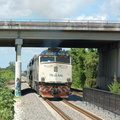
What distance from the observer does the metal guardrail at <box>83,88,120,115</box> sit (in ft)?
48.4

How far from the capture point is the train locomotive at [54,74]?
21953 millimetres

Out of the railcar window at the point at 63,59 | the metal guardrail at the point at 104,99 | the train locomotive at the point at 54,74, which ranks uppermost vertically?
the railcar window at the point at 63,59

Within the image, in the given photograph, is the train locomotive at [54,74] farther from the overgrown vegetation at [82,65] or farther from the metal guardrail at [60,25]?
the overgrown vegetation at [82,65]

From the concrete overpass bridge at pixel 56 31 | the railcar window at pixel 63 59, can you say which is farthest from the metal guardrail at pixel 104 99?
the concrete overpass bridge at pixel 56 31

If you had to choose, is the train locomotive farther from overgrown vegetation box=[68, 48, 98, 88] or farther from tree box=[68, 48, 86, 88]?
tree box=[68, 48, 86, 88]

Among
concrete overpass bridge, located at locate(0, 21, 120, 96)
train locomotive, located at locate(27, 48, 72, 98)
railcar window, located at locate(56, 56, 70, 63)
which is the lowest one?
train locomotive, located at locate(27, 48, 72, 98)

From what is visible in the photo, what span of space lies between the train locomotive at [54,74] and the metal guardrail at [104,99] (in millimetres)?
2326

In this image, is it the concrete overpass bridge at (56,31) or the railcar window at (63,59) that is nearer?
the railcar window at (63,59)

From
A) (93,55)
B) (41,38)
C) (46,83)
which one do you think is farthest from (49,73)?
(93,55)

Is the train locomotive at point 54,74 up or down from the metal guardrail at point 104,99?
up

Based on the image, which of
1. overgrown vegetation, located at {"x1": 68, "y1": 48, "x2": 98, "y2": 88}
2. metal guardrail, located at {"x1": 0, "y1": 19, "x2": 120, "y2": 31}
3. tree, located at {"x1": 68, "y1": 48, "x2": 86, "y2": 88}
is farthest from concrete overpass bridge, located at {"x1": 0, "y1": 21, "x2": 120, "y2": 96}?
tree, located at {"x1": 68, "y1": 48, "x2": 86, "y2": 88}

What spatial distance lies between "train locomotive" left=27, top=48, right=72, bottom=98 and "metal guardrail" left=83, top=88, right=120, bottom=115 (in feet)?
7.63

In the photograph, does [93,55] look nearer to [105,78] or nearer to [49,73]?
[105,78]

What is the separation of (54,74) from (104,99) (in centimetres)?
639
